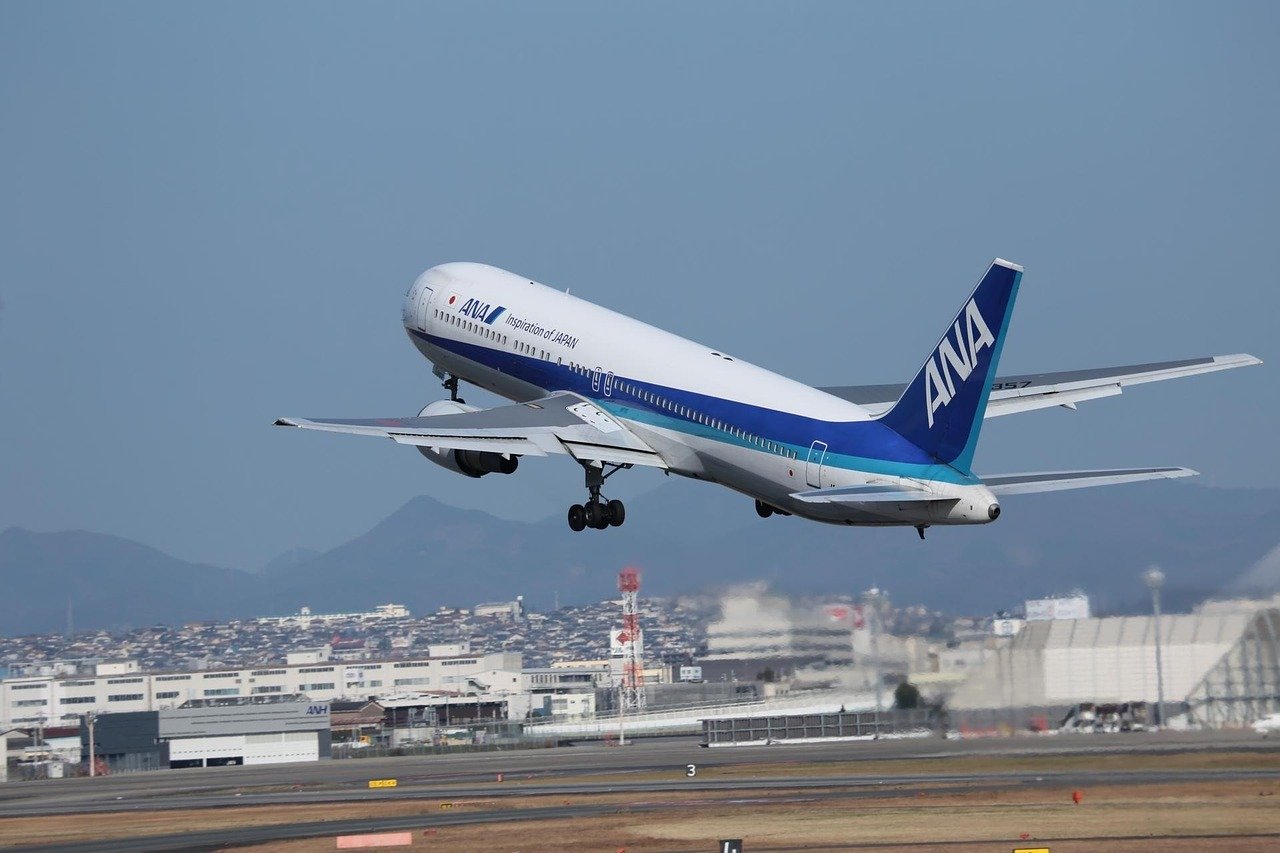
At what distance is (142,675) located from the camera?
509 ft

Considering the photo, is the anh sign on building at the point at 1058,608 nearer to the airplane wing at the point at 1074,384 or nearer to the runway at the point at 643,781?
the runway at the point at 643,781

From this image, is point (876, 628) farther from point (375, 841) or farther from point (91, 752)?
point (91, 752)

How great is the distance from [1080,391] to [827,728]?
636 inches

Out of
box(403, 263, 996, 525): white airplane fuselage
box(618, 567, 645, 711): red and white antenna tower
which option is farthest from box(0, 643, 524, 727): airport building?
box(403, 263, 996, 525): white airplane fuselage

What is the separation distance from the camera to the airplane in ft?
136

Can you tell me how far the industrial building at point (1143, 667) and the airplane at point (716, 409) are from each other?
5.13 meters

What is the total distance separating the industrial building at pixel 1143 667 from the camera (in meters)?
43.3

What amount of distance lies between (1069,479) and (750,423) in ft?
28.8

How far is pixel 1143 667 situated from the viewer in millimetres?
44500

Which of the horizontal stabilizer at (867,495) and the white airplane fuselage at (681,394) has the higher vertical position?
the white airplane fuselage at (681,394)

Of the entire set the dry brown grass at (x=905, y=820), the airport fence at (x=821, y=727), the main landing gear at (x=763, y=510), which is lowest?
the dry brown grass at (x=905, y=820)

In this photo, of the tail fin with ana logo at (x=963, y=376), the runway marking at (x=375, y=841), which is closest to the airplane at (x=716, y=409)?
the tail fin with ana logo at (x=963, y=376)

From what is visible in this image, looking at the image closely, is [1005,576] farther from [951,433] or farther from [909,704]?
[951,433]

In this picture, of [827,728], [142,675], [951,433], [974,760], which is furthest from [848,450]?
[142,675]
